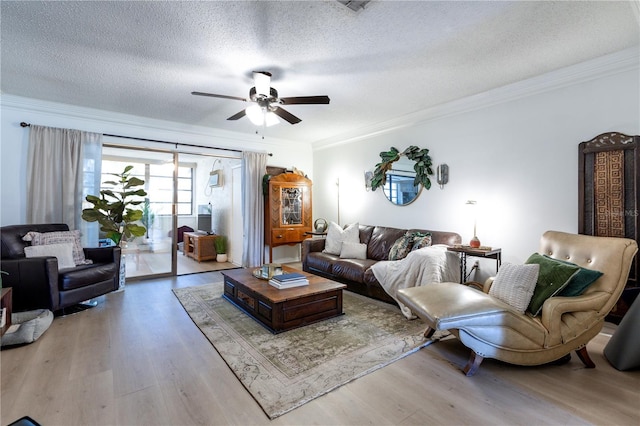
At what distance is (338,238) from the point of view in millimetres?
4762

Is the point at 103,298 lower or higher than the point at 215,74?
lower

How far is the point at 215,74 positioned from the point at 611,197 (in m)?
3.96

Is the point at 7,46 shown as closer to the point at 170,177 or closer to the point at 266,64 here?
the point at 266,64

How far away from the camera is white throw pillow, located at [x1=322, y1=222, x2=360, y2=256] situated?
470 centimetres

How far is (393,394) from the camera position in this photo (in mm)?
1907

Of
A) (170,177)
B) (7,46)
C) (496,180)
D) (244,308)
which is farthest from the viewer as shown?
(170,177)

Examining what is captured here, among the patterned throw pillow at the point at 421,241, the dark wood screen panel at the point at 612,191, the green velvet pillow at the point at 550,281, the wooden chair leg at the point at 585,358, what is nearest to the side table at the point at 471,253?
the patterned throw pillow at the point at 421,241

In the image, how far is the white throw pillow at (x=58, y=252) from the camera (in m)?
3.28

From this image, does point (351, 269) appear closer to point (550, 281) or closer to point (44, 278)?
point (550, 281)

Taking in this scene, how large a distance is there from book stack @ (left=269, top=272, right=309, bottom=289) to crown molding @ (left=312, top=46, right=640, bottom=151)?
114 inches

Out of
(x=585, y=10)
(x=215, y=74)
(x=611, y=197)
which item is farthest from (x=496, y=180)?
(x=215, y=74)

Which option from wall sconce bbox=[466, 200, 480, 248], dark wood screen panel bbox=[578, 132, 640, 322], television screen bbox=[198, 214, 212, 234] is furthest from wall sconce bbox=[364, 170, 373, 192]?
television screen bbox=[198, 214, 212, 234]

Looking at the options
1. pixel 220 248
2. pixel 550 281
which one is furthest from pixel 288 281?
pixel 220 248

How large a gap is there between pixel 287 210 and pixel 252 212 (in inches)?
26.4
